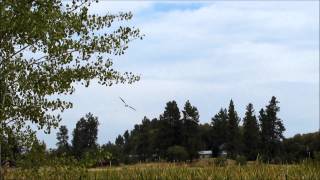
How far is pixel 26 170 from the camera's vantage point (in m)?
10.1

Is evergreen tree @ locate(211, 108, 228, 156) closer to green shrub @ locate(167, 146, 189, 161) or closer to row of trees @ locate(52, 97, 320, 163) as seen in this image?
row of trees @ locate(52, 97, 320, 163)

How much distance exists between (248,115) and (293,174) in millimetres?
76494

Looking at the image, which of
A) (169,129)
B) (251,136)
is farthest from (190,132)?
(251,136)

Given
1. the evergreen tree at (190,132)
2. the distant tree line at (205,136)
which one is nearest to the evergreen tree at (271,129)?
the distant tree line at (205,136)

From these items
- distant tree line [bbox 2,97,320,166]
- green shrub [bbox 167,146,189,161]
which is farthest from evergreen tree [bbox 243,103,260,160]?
green shrub [bbox 167,146,189,161]

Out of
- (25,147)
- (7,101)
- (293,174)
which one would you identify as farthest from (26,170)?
(293,174)

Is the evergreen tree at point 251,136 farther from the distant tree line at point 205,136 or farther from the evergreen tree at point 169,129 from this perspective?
the evergreen tree at point 169,129

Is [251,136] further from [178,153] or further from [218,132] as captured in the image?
[178,153]

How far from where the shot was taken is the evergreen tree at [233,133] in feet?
278

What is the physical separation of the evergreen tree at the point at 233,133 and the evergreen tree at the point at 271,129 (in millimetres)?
4148

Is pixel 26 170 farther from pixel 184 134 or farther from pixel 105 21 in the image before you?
pixel 184 134

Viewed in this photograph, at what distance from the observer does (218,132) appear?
3612 inches

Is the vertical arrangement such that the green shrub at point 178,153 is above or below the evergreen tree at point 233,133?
below

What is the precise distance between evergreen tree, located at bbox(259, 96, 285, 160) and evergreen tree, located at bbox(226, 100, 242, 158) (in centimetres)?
415
